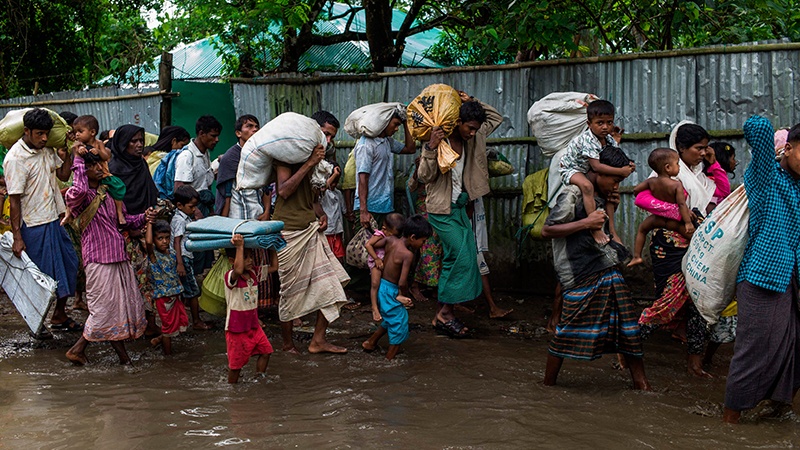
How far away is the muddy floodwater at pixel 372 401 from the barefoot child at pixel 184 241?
486 millimetres

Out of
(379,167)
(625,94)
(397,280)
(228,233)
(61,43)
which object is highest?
(61,43)

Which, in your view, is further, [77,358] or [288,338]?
[288,338]

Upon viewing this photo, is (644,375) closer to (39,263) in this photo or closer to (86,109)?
(39,263)

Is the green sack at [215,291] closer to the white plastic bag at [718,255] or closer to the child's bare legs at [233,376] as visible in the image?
the child's bare legs at [233,376]

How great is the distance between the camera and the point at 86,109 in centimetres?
1118

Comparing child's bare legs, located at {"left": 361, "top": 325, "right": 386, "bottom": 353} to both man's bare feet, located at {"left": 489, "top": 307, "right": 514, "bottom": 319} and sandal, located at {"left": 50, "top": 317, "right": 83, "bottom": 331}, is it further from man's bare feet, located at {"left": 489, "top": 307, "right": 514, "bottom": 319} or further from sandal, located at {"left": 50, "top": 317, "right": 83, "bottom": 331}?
sandal, located at {"left": 50, "top": 317, "right": 83, "bottom": 331}

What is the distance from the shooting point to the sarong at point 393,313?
624cm

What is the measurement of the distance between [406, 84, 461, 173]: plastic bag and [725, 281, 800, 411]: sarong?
2.86m

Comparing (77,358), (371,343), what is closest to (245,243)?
(371,343)

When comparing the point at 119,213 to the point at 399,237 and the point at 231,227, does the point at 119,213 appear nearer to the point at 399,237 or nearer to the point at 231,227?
the point at 231,227

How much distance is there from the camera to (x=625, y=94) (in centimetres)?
761

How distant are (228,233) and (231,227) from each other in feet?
0.15

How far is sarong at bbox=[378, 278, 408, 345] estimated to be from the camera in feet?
20.5

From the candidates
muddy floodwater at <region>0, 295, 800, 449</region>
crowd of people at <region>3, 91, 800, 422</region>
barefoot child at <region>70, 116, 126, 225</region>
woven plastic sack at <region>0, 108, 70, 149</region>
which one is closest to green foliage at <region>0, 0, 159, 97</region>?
crowd of people at <region>3, 91, 800, 422</region>
